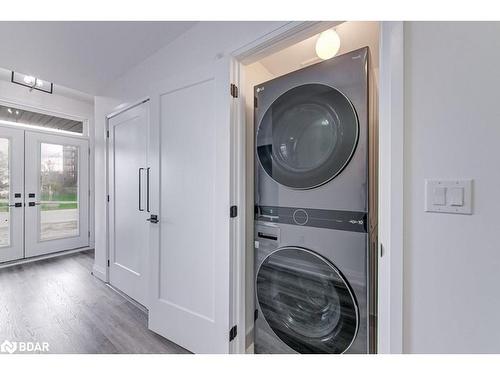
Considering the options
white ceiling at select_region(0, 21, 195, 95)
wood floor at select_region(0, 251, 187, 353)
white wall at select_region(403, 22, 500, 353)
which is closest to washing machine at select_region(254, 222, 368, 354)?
white wall at select_region(403, 22, 500, 353)

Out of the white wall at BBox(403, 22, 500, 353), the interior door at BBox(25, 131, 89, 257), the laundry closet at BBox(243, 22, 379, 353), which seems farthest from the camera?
the interior door at BBox(25, 131, 89, 257)

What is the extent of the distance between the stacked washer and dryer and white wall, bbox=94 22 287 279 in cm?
36

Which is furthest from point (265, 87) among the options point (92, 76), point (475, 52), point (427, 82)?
point (92, 76)

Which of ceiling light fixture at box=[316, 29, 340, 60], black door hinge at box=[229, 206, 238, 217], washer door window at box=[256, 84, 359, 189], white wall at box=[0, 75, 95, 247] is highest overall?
white wall at box=[0, 75, 95, 247]

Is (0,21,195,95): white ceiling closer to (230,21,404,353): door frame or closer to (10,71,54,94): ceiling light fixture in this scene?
(10,71,54,94): ceiling light fixture

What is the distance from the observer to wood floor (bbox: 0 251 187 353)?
5.21ft

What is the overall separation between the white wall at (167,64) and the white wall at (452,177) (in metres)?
0.79

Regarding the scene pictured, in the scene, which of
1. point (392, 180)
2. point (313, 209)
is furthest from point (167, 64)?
point (392, 180)

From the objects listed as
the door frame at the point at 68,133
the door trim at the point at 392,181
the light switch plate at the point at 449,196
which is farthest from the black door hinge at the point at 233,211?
the door frame at the point at 68,133

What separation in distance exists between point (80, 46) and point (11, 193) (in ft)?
8.72

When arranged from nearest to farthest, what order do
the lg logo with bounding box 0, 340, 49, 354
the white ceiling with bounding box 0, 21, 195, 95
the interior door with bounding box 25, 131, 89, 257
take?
the lg logo with bounding box 0, 340, 49, 354, the white ceiling with bounding box 0, 21, 195, 95, the interior door with bounding box 25, 131, 89, 257

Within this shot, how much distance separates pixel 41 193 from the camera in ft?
11.3

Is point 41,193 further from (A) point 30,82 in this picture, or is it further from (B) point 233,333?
(B) point 233,333
